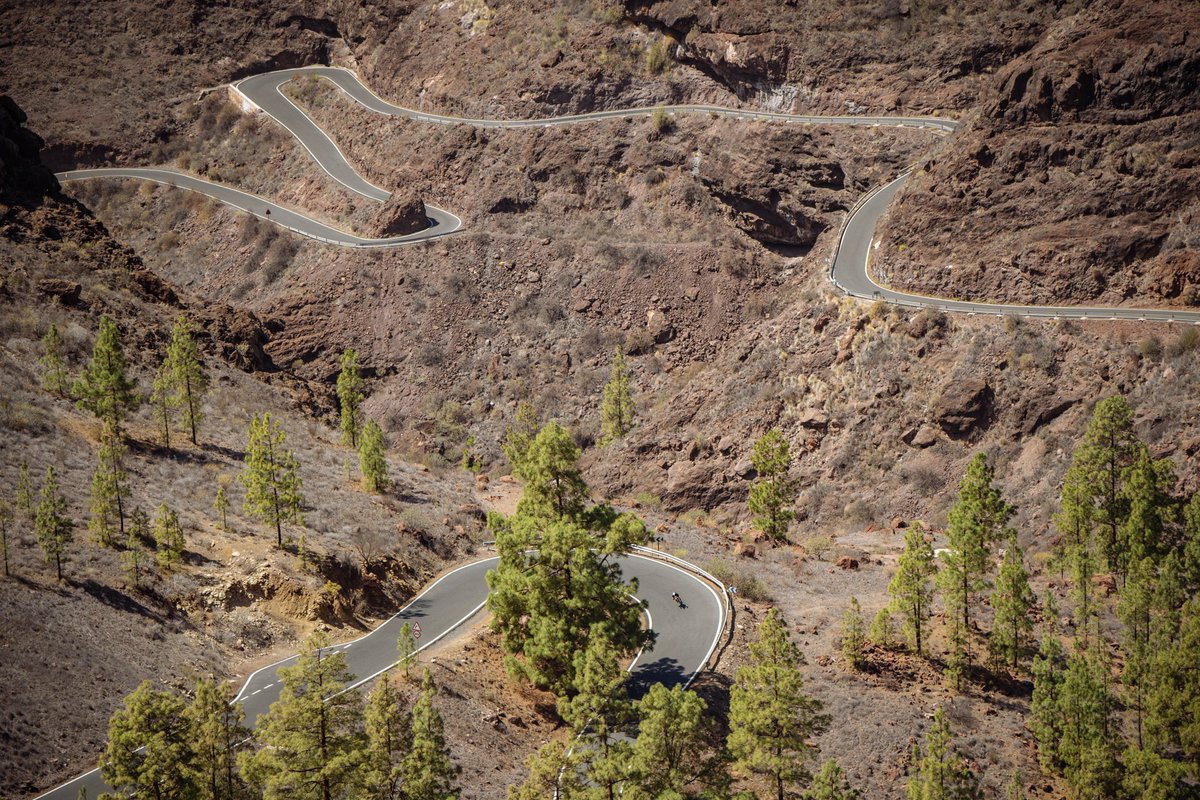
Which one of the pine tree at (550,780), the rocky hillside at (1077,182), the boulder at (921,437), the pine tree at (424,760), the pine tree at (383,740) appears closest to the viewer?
the pine tree at (383,740)

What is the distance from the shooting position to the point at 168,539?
3581cm

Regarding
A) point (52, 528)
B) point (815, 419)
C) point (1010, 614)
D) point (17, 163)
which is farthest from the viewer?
point (17, 163)

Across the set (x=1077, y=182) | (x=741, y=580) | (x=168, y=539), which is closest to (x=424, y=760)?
(x=168, y=539)

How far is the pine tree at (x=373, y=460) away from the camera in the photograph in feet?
159

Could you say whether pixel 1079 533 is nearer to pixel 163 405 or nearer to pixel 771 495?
pixel 771 495

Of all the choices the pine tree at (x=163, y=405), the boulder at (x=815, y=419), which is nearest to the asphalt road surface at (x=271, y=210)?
the pine tree at (x=163, y=405)

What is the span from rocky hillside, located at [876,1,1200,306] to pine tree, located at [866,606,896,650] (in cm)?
2907

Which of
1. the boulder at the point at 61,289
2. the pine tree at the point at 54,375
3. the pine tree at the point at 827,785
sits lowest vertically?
the pine tree at the point at 827,785

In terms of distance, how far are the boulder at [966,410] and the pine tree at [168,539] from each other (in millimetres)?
37393

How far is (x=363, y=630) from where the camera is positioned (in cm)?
3697

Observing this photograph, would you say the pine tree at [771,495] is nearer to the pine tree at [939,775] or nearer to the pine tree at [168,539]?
the pine tree at [939,775]

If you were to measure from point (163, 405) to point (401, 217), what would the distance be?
3812 centimetres

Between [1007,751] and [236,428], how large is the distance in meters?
37.0

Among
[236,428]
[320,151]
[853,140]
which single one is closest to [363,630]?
[236,428]
